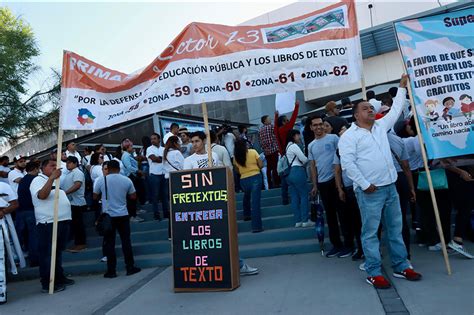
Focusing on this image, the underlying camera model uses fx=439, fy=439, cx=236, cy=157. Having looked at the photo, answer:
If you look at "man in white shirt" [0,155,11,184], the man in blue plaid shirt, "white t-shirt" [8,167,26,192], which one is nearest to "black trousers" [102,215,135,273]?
"white t-shirt" [8,167,26,192]

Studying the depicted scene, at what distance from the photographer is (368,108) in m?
5.02

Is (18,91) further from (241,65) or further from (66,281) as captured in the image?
(241,65)

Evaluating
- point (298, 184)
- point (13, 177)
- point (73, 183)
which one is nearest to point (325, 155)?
point (298, 184)

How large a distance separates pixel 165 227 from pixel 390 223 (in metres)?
5.11

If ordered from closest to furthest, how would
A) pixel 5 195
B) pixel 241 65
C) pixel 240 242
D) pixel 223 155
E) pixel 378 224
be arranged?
pixel 378 224, pixel 241 65, pixel 5 195, pixel 223 155, pixel 240 242

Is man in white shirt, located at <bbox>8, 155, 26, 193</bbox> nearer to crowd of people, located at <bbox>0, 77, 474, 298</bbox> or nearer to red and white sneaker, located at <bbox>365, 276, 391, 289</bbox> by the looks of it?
crowd of people, located at <bbox>0, 77, 474, 298</bbox>

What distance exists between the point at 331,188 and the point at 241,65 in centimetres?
220

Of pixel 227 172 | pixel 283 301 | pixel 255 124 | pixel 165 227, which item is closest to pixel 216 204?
pixel 227 172

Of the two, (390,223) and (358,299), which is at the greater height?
(390,223)

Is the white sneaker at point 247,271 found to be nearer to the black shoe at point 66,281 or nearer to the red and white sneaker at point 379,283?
the red and white sneaker at point 379,283

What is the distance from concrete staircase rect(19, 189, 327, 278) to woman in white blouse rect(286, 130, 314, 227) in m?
0.24

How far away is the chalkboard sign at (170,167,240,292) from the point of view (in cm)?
552

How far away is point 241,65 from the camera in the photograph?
6.06 meters

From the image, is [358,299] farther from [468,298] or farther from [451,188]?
[451,188]
